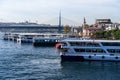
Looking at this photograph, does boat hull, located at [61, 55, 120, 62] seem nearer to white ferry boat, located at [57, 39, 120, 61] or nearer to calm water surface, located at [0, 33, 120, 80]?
white ferry boat, located at [57, 39, 120, 61]

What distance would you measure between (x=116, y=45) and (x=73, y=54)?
527 centimetres

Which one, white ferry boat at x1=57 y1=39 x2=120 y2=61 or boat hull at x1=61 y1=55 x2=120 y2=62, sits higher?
white ferry boat at x1=57 y1=39 x2=120 y2=61

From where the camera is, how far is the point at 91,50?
138 ft

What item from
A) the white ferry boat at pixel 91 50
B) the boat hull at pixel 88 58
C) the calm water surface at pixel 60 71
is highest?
the white ferry boat at pixel 91 50

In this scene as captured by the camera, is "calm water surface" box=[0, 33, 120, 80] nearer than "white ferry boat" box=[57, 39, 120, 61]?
Yes

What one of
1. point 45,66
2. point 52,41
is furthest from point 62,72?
point 52,41

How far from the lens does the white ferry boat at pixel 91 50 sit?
41.7 metres

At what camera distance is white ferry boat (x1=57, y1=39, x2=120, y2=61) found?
137 feet

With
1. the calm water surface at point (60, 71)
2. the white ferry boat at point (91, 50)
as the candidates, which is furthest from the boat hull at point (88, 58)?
the calm water surface at point (60, 71)

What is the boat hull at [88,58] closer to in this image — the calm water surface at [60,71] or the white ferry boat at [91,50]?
the white ferry boat at [91,50]

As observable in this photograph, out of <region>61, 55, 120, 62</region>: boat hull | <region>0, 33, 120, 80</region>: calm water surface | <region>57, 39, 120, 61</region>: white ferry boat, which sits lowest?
<region>0, 33, 120, 80</region>: calm water surface

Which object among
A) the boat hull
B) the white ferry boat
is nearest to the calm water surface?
the boat hull

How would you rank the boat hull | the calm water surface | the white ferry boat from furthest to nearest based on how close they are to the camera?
the white ferry boat → the boat hull → the calm water surface

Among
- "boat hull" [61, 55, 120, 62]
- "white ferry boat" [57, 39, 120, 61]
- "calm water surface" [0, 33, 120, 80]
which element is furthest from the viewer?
"white ferry boat" [57, 39, 120, 61]
